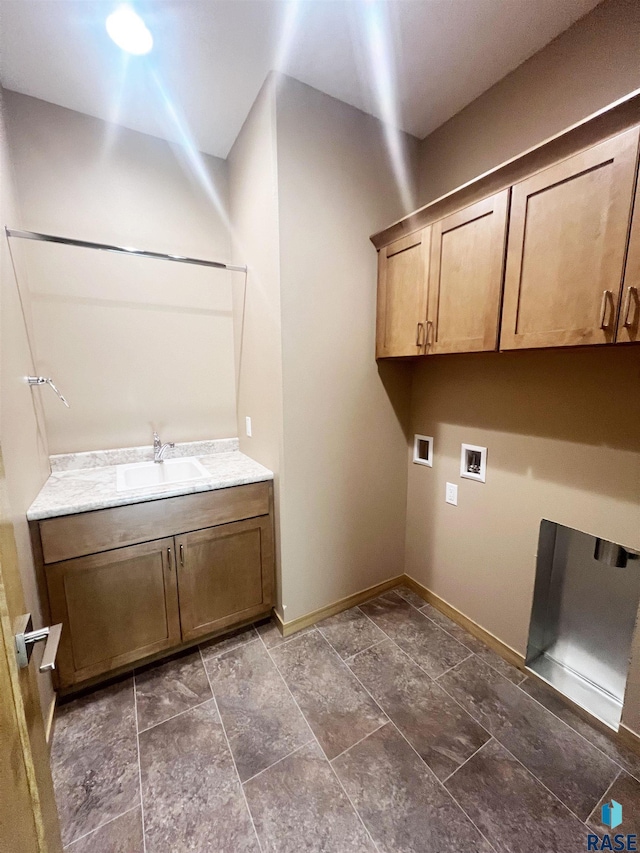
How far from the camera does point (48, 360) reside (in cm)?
188

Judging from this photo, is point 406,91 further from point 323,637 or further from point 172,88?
point 323,637

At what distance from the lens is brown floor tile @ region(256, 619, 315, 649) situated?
1903 millimetres

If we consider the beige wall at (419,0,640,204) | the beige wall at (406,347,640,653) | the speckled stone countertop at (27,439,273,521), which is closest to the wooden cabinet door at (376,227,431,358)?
the beige wall at (406,347,640,653)

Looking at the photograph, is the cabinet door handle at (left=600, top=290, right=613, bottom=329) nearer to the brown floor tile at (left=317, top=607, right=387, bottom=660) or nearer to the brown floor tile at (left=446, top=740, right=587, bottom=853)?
the brown floor tile at (left=446, top=740, right=587, bottom=853)

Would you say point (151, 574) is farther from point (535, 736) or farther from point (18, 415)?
point (535, 736)

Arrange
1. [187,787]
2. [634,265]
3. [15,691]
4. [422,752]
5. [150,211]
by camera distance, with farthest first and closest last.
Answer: [150,211]
[422,752]
[187,787]
[634,265]
[15,691]

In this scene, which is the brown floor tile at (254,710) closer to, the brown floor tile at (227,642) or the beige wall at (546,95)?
A: the brown floor tile at (227,642)

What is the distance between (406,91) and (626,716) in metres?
2.93

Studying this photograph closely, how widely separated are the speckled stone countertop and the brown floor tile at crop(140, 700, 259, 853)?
0.97 metres

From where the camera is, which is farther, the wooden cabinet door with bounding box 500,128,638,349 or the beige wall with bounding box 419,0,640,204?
the beige wall with bounding box 419,0,640,204

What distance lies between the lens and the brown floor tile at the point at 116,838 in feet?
3.51

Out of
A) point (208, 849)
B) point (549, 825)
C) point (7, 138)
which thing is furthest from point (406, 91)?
point (208, 849)

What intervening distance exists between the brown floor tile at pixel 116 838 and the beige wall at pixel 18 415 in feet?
1.56

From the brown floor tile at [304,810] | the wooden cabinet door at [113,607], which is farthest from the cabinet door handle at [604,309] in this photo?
the wooden cabinet door at [113,607]
